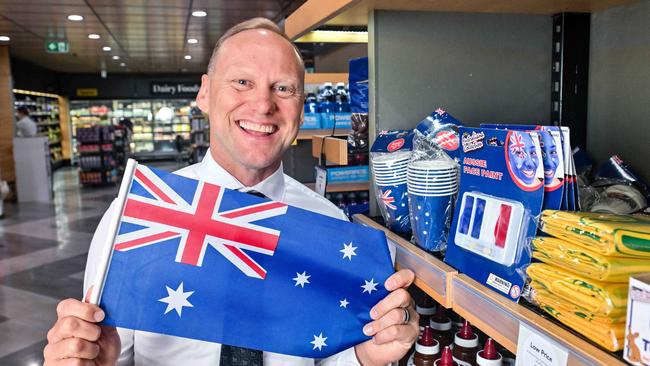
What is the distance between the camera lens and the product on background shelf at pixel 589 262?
0.71 m

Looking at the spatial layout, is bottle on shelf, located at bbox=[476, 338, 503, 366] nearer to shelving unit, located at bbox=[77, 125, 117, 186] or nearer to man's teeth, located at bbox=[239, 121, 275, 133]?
man's teeth, located at bbox=[239, 121, 275, 133]

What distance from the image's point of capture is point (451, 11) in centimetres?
159

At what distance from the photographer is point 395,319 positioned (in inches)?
44.2

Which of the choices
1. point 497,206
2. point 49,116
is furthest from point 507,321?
point 49,116

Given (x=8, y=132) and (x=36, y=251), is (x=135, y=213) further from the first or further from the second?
(x=8, y=132)

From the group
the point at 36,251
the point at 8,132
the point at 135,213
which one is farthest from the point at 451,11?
the point at 8,132

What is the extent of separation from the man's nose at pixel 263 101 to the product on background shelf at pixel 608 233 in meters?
0.78

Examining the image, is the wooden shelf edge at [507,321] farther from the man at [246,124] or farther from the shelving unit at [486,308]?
the man at [246,124]

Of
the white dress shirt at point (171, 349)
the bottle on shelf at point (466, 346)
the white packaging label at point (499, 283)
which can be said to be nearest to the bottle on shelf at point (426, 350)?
the bottle on shelf at point (466, 346)

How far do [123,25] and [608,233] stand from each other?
33.2 ft

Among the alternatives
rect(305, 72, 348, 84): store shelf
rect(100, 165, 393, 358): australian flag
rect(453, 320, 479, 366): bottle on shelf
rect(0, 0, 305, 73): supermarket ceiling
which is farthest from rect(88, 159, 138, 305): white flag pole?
rect(0, 0, 305, 73): supermarket ceiling

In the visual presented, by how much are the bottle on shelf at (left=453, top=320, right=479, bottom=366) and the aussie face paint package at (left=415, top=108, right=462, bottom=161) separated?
44cm

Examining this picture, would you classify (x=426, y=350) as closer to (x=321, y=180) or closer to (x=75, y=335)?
(x=75, y=335)

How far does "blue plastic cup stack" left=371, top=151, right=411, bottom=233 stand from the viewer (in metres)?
1.37
